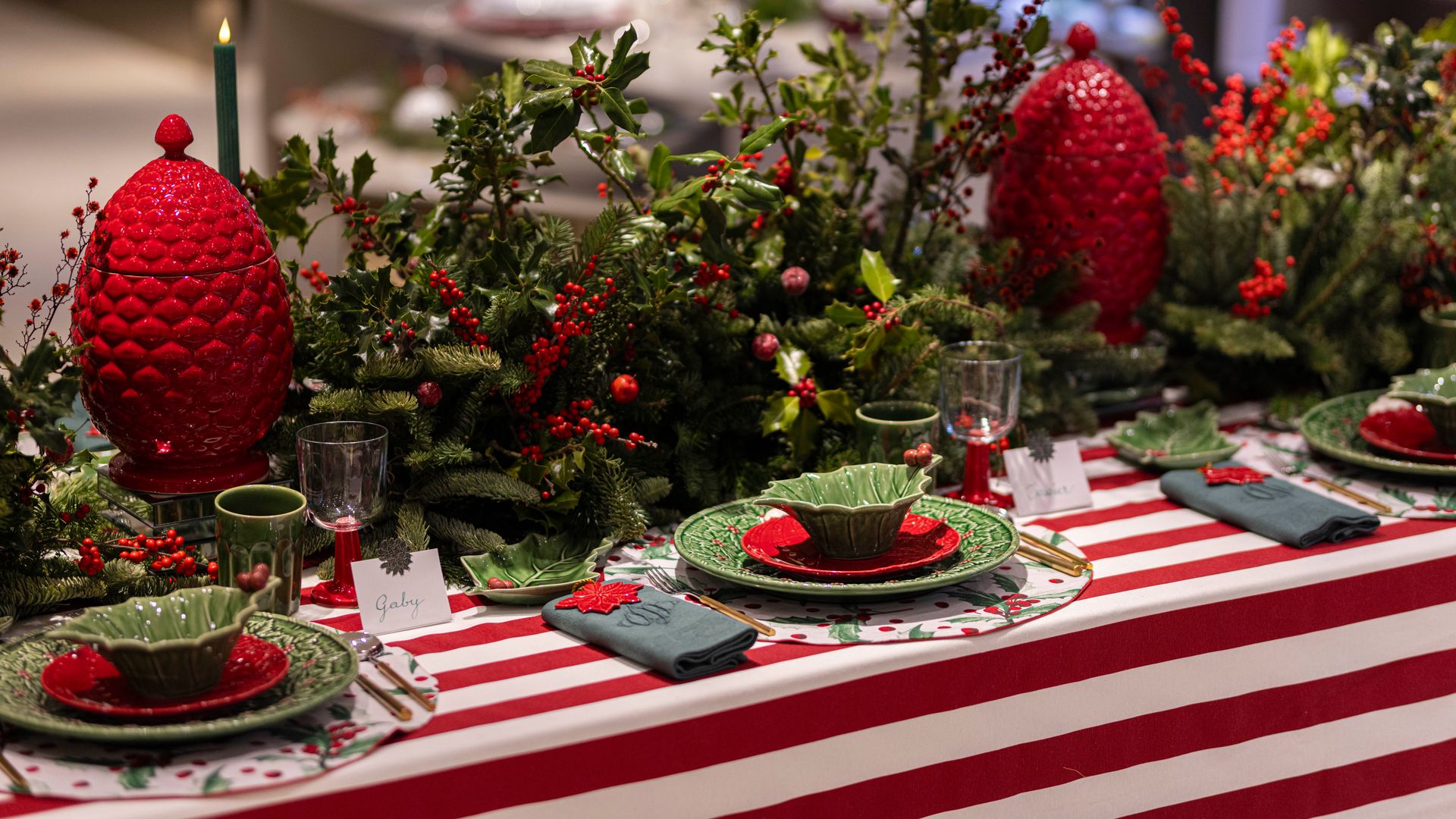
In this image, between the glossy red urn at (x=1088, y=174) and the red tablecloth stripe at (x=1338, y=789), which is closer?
the red tablecloth stripe at (x=1338, y=789)

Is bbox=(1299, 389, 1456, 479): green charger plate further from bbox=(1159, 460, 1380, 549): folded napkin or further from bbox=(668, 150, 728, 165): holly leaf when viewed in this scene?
bbox=(668, 150, 728, 165): holly leaf

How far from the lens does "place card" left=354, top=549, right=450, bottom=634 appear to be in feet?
3.61

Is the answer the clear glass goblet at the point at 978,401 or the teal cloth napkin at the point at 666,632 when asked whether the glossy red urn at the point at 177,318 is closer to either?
the teal cloth napkin at the point at 666,632

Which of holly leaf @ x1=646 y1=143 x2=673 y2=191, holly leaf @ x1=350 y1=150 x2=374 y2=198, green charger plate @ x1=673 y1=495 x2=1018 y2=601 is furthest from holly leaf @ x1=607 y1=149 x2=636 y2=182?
green charger plate @ x1=673 y1=495 x2=1018 y2=601

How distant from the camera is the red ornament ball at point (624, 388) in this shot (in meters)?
1.24

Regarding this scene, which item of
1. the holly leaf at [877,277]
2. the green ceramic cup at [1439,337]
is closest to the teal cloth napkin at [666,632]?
the holly leaf at [877,277]

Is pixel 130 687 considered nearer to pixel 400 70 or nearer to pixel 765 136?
pixel 765 136

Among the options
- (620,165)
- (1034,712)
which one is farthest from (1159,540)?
(620,165)

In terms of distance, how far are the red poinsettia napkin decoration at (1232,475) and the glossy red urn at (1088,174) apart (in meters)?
0.28

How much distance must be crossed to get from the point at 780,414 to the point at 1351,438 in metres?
0.68

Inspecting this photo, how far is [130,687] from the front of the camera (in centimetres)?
91

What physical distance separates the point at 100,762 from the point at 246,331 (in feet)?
1.26

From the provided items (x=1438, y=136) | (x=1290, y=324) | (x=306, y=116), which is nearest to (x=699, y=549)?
(x=1290, y=324)

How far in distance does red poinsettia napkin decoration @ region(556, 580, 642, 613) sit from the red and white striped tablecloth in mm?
31
